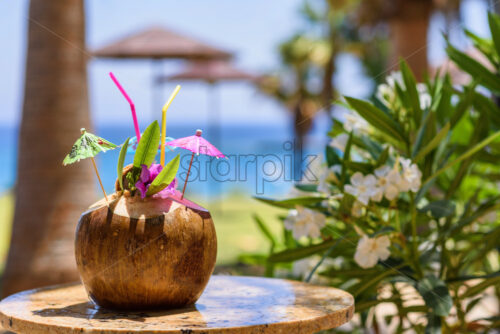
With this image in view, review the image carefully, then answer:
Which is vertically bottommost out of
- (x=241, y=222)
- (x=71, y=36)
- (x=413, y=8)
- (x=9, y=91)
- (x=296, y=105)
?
(x=241, y=222)

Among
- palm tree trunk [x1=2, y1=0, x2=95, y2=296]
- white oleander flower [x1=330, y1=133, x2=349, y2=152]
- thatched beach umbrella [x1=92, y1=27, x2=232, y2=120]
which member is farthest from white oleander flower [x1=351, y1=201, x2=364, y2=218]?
thatched beach umbrella [x1=92, y1=27, x2=232, y2=120]

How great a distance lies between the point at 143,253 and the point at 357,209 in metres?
0.86

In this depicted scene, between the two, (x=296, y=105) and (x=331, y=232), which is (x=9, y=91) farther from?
(x=331, y=232)

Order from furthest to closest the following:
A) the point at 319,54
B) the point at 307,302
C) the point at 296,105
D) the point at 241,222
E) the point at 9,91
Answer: the point at 9,91
the point at 296,105
the point at 319,54
the point at 241,222
the point at 307,302

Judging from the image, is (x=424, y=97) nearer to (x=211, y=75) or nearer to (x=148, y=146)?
(x=148, y=146)

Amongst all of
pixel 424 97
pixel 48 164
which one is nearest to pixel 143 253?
pixel 424 97

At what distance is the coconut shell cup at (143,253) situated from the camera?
1241mm

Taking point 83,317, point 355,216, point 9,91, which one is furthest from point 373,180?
point 9,91

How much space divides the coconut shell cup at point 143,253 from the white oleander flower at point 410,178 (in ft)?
2.34

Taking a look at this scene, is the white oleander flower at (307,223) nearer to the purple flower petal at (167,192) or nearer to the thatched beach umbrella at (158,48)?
the purple flower petal at (167,192)

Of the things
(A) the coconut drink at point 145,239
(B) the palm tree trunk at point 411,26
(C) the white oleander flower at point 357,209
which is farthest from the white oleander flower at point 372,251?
(B) the palm tree trunk at point 411,26

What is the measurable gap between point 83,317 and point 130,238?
0.63 feet

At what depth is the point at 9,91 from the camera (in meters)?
31.6

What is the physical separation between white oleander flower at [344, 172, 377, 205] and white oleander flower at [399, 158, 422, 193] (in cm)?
9
